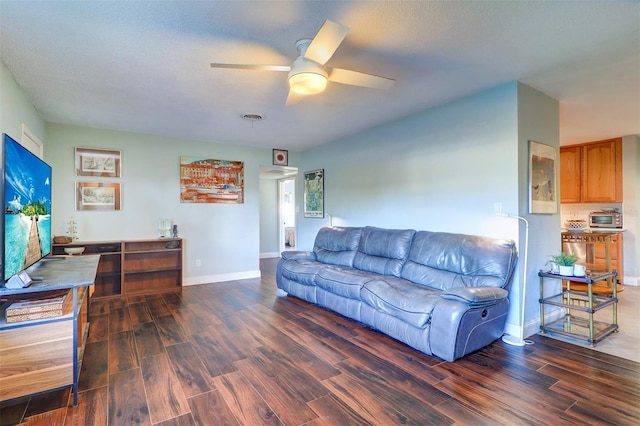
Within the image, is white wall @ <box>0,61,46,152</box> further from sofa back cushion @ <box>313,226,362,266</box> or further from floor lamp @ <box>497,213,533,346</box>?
floor lamp @ <box>497,213,533,346</box>

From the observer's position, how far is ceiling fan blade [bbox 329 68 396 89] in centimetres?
218

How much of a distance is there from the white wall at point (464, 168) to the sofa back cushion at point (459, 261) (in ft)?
0.77

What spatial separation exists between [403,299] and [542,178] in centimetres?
194

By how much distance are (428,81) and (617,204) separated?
15.6 ft

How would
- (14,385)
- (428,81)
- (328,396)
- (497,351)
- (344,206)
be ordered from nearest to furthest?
(14,385), (328,396), (497,351), (428,81), (344,206)

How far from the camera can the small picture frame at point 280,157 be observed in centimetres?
605

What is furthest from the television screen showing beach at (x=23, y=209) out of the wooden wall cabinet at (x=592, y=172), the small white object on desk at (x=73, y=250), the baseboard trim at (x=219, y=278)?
the wooden wall cabinet at (x=592, y=172)

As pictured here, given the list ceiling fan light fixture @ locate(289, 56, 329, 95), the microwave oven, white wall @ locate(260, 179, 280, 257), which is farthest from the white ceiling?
white wall @ locate(260, 179, 280, 257)

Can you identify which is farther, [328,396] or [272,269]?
[272,269]

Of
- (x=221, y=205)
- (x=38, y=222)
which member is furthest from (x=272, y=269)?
(x=38, y=222)

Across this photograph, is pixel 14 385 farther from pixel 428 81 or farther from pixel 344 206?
pixel 344 206

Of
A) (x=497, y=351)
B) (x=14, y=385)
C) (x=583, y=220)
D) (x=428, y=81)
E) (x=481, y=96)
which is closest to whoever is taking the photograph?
(x=14, y=385)

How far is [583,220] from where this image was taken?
568 cm

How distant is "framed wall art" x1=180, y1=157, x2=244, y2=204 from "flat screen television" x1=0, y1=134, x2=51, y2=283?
2372mm
